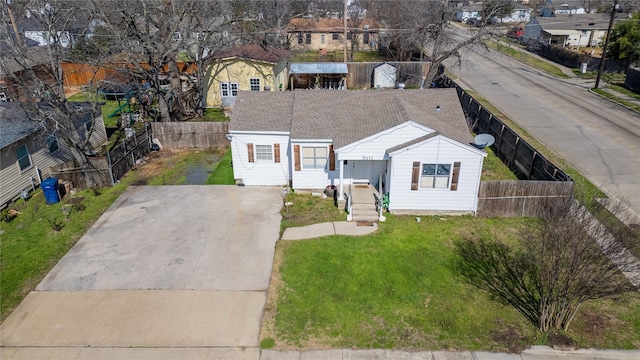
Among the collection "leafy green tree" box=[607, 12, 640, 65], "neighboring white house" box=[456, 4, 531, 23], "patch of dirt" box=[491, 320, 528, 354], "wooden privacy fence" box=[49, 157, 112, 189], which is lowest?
"patch of dirt" box=[491, 320, 528, 354]

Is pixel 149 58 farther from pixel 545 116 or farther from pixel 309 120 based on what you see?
pixel 545 116

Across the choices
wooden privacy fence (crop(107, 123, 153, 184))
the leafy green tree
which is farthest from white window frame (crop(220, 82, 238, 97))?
the leafy green tree

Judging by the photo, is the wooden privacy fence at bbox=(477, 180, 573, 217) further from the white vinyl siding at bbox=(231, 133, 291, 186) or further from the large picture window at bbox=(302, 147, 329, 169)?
the white vinyl siding at bbox=(231, 133, 291, 186)

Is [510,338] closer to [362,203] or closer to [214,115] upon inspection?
[362,203]

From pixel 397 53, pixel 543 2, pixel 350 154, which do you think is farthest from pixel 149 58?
pixel 543 2

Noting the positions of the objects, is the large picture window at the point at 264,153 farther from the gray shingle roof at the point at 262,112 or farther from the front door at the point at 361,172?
the front door at the point at 361,172

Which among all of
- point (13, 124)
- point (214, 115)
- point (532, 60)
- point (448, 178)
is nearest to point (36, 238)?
point (13, 124)

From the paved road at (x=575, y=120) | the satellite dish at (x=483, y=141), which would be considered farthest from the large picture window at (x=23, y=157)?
the paved road at (x=575, y=120)
